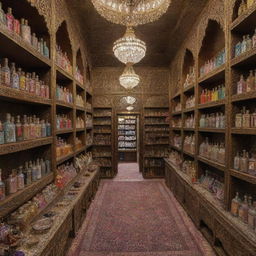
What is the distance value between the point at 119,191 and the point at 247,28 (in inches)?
185

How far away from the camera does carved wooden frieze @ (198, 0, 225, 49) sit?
297cm

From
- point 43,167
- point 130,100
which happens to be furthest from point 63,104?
point 130,100

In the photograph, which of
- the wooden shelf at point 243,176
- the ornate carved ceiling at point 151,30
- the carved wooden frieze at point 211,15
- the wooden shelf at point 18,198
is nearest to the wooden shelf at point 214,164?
the wooden shelf at point 243,176

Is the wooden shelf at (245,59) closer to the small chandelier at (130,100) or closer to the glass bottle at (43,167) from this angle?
the glass bottle at (43,167)

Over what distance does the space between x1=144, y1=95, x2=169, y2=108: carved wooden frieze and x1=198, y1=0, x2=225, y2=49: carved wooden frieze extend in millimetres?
3351

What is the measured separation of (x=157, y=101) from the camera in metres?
7.27

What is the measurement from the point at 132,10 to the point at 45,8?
3.90 ft

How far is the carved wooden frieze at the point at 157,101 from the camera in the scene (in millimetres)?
7246

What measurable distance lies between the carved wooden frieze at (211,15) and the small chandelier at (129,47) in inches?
47.3

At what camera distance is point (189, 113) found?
5242mm

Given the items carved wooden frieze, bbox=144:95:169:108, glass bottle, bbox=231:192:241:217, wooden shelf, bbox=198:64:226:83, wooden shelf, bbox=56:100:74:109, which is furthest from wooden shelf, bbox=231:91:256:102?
carved wooden frieze, bbox=144:95:169:108

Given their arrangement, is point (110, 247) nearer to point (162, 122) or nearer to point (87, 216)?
point (87, 216)

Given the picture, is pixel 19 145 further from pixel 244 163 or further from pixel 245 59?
pixel 245 59

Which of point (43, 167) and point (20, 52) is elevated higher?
point (20, 52)
